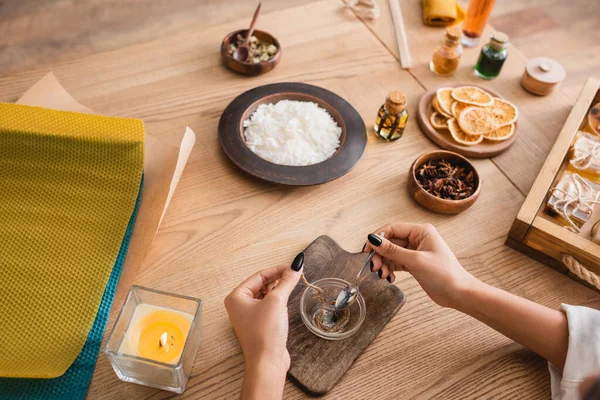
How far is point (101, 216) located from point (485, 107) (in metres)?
1.04

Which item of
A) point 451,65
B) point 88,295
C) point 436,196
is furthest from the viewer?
point 451,65

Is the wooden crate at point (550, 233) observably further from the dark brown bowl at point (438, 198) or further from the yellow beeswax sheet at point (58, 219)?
the yellow beeswax sheet at point (58, 219)

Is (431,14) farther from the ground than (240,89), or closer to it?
farther from the ground

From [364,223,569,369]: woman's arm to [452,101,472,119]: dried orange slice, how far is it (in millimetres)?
481

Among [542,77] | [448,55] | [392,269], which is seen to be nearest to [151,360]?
[392,269]

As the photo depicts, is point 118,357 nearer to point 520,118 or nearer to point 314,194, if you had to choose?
point 314,194

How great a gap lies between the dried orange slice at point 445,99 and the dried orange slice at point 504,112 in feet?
0.36

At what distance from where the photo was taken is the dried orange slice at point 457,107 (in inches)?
57.2

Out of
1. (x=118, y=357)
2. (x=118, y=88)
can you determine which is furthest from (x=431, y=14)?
(x=118, y=357)

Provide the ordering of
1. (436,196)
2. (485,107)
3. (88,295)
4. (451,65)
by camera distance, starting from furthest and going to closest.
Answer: (451,65), (485,107), (436,196), (88,295)

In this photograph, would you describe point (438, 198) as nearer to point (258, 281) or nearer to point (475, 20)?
point (258, 281)

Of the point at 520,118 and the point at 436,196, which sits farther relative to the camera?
the point at 520,118

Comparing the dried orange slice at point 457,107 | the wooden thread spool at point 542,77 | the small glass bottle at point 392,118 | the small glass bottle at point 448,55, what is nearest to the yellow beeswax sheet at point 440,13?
the small glass bottle at point 448,55

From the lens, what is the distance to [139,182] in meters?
1.14
